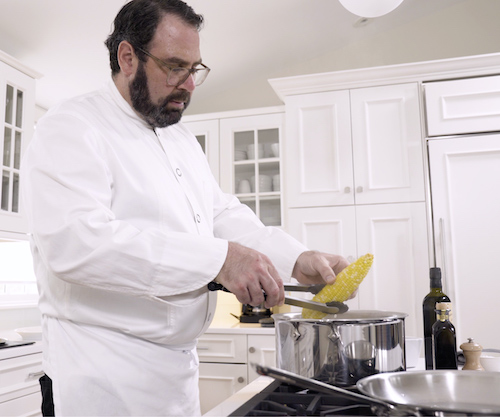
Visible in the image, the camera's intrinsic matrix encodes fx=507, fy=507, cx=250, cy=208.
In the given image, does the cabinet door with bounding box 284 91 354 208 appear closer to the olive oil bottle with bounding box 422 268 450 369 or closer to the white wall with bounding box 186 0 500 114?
the white wall with bounding box 186 0 500 114

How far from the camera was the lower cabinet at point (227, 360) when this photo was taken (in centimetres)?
303

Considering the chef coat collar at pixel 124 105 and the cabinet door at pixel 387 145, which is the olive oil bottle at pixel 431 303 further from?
the cabinet door at pixel 387 145

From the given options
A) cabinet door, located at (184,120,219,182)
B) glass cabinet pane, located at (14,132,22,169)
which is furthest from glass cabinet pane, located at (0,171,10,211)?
cabinet door, located at (184,120,219,182)

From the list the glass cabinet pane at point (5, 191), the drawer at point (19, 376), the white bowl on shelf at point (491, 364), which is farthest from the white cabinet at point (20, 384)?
A: the white bowl on shelf at point (491, 364)

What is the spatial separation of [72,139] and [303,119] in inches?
89.6

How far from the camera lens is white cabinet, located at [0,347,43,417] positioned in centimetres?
230

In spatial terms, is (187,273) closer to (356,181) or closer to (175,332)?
(175,332)

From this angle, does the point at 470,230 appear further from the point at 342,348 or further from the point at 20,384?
the point at 20,384

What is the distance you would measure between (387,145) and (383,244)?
1.93 ft

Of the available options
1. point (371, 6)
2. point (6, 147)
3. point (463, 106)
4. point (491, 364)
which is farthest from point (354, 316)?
point (6, 147)

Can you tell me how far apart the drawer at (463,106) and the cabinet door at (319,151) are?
495 mm

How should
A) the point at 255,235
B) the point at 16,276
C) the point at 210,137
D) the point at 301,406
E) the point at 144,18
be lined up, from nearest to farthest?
1. the point at 301,406
2. the point at 144,18
3. the point at 255,235
4. the point at 16,276
5. the point at 210,137

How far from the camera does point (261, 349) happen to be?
3023mm

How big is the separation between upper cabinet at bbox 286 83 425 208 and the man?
1.65m
